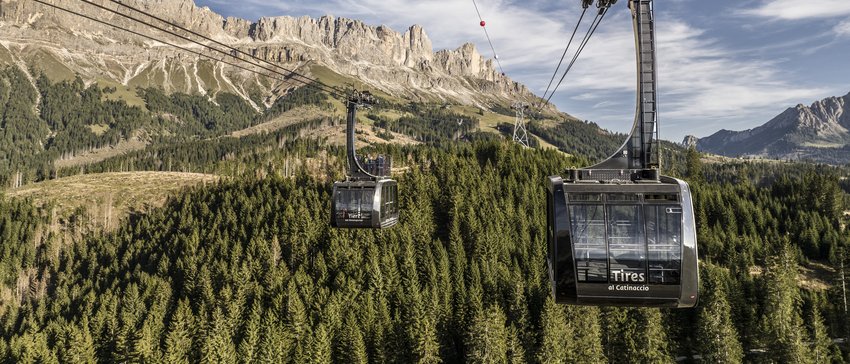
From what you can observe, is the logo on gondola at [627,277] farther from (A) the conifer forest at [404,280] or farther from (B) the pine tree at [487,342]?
(A) the conifer forest at [404,280]

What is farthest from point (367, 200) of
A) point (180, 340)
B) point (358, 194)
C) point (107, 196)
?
point (107, 196)

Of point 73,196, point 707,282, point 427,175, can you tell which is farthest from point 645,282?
point 73,196

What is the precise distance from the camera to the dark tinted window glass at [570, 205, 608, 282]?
17.6 m

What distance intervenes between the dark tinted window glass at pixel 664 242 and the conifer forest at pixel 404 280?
5474 centimetres

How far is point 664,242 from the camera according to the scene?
17.1 m

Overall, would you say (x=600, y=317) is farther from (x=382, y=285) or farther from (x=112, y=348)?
(x=112, y=348)

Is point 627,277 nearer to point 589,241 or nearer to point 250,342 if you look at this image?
point 589,241

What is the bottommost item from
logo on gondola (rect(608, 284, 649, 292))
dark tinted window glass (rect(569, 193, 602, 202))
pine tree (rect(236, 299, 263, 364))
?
pine tree (rect(236, 299, 263, 364))

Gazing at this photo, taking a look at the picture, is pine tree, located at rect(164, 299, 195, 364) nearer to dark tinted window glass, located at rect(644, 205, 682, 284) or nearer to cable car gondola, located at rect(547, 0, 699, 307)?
cable car gondola, located at rect(547, 0, 699, 307)

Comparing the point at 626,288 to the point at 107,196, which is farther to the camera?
the point at 107,196

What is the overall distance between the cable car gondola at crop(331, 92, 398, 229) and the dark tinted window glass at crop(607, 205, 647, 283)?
2184cm

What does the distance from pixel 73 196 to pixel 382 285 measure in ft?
543

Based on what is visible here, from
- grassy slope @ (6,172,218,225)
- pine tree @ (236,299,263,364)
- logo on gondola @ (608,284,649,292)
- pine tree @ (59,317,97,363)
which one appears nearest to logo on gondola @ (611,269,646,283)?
logo on gondola @ (608,284,649,292)

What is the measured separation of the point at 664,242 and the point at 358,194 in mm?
24437
